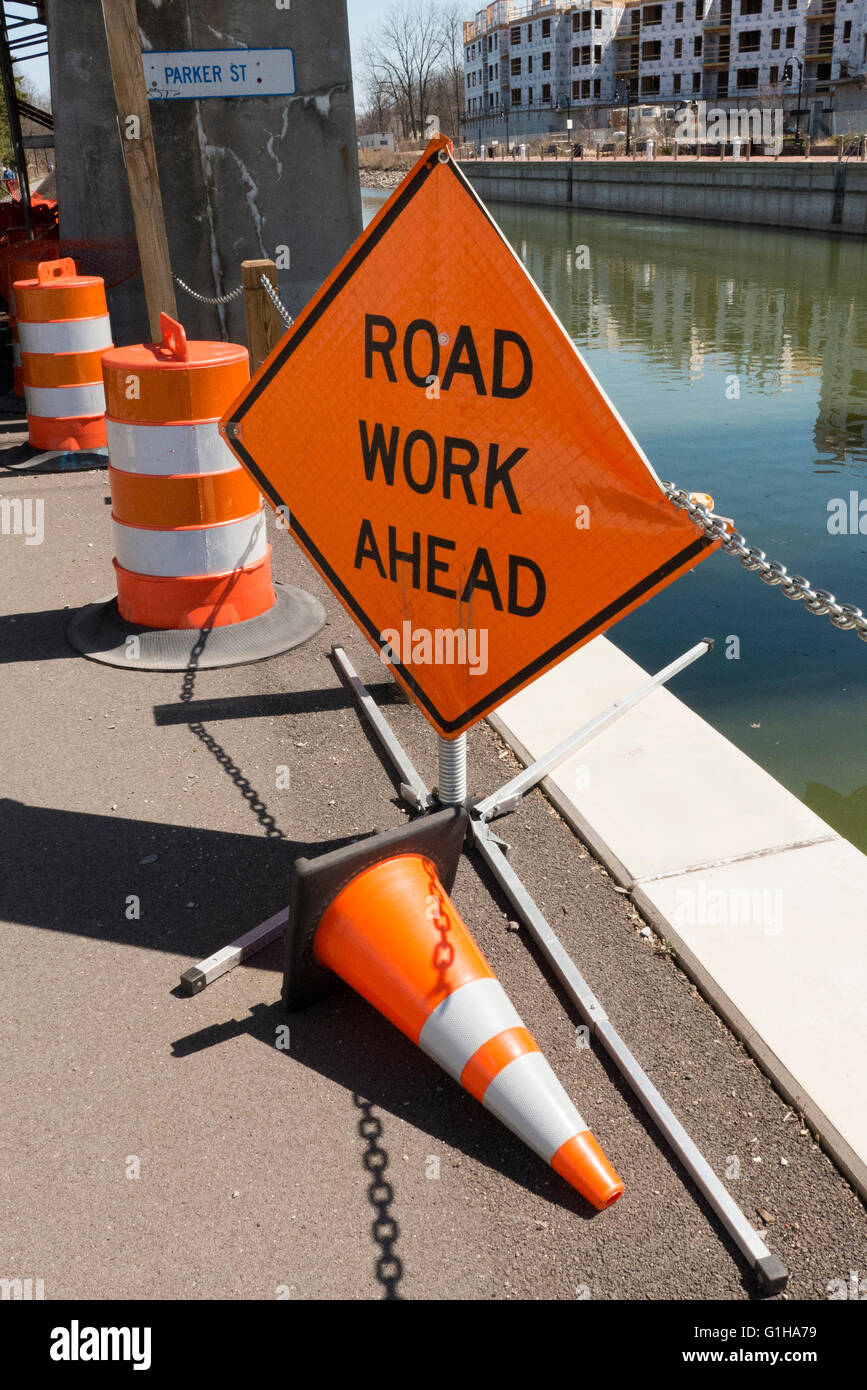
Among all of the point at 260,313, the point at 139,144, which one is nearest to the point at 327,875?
the point at 260,313

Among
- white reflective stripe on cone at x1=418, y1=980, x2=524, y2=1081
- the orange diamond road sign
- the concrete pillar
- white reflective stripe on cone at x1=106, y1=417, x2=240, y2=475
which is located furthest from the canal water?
the concrete pillar

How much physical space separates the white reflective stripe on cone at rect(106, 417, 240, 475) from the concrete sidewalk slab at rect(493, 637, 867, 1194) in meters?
1.92

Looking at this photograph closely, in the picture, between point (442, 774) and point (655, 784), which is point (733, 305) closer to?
point (655, 784)

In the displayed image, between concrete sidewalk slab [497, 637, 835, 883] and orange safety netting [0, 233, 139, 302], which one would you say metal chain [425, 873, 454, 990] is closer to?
concrete sidewalk slab [497, 637, 835, 883]

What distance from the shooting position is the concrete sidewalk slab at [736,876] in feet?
10.5

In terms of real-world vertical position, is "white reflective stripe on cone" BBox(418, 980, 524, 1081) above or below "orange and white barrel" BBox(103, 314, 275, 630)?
below

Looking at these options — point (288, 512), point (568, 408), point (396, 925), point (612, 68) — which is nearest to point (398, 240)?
point (568, 408)

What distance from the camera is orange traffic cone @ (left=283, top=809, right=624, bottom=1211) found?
288 cm

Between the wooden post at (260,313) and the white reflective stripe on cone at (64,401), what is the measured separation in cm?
279

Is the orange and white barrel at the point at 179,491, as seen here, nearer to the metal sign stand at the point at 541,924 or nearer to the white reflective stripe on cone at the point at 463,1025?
the metal sign stand at the point at 541,924

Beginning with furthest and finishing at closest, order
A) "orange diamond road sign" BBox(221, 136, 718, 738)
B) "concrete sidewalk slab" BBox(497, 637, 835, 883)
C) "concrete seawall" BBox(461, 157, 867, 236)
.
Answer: "concrete seawall" BBox(461, 157, 867, 236) → "concrete sidewalk slab" BBox(497, 637, 835, 883) → "orange diamond road sign" BBox(221, 136, 718, 738)

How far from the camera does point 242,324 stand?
35.7 feet

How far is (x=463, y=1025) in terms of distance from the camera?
10.0 feet
